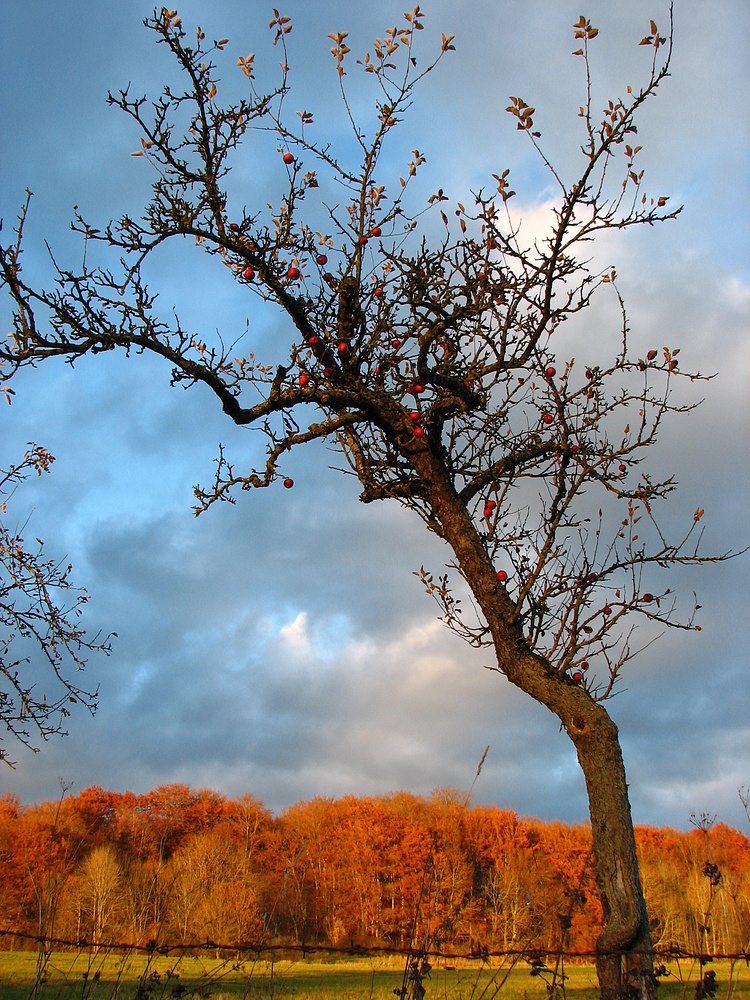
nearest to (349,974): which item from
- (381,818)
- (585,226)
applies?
(381,818)

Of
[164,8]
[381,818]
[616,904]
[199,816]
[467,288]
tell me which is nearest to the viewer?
[616,904]

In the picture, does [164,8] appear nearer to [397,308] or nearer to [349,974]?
[397,308]

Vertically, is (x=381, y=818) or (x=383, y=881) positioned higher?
(x=381, y=818)

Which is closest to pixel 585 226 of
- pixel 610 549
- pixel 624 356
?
pixel 624 356

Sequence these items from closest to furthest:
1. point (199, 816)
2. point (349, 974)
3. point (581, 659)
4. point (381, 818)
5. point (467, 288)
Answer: point (581, 659) < point (467, 288) < point (349, 974) < point (199, 816) < point (381, 818)

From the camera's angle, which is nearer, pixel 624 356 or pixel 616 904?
pixel 616 904

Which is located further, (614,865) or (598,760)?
(598,760)

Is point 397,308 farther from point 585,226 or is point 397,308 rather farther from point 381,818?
point 381,818

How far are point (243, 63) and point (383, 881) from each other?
1733 inches

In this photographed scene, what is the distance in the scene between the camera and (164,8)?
6.40 meters

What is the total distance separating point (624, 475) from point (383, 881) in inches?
1654

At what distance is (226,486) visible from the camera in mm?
6668

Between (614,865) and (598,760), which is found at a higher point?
(598,760)

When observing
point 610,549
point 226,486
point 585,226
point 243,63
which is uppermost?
point 243,63
